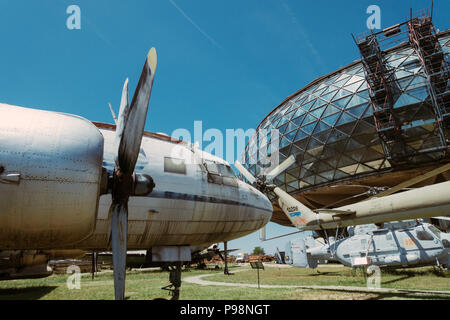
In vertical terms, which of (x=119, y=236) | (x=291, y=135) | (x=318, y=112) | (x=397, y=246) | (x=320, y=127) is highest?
(x=318, y=112)

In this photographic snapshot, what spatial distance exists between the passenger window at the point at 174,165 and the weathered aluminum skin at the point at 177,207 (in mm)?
151

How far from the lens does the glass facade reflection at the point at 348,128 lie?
3206cm

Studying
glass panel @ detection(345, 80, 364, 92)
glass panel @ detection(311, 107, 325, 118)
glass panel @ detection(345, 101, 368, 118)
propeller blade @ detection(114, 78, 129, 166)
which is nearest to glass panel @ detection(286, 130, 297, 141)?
glass panel @ detection(311, 107, 325, 118)

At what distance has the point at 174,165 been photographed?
1030cm

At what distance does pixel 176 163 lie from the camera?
1041 cm

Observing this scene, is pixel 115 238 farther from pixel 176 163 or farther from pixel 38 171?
pixel 176 163

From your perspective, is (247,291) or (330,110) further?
(330,110)

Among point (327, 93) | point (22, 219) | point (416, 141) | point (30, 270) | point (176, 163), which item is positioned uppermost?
point (327, 93)

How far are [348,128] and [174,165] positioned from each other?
31514mm

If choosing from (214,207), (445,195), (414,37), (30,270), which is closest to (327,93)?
(414,37)

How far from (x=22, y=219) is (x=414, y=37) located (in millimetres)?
45374

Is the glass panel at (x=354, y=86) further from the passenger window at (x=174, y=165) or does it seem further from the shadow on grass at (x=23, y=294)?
the shadow on grass at (x=23, y=294)

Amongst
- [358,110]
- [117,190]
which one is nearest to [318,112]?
[358,110]

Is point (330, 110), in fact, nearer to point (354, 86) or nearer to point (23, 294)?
point (354, 86)
